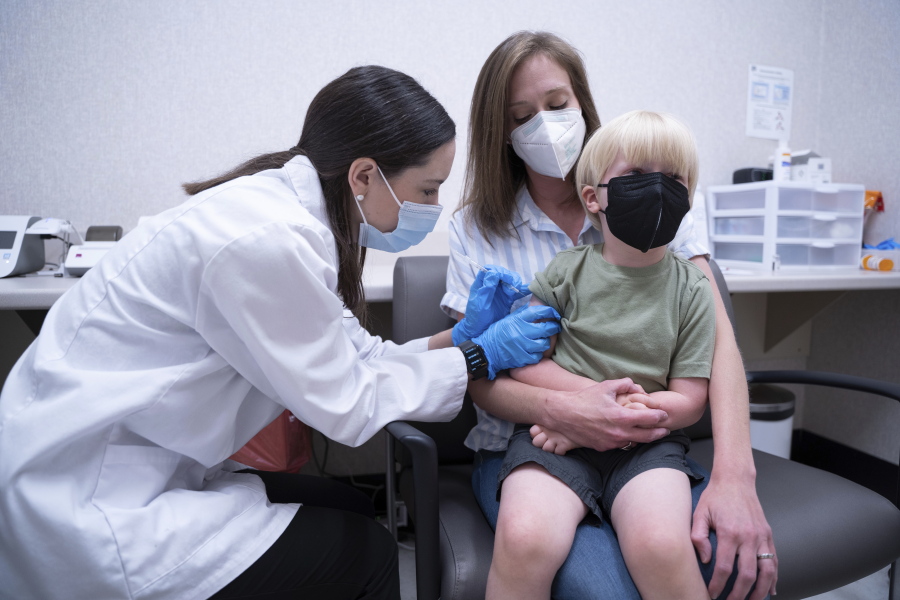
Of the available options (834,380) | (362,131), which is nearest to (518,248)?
(362,131)

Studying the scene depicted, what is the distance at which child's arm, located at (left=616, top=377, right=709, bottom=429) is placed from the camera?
1.03m

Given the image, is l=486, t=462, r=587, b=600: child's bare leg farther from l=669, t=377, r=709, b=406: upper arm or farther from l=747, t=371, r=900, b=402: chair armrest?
l=747, t=371, r=900, b=402: chair armrest

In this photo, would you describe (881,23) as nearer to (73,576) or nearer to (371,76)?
(371,76)

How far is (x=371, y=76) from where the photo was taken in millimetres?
1068

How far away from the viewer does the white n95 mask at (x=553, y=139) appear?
1260 mm

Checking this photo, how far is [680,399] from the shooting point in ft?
3.43

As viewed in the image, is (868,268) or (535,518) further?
(868,268)

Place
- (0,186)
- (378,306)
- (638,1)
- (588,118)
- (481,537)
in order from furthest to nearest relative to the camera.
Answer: (638,1) → (378,306) → (0,186) → (588,118) → (481,537)

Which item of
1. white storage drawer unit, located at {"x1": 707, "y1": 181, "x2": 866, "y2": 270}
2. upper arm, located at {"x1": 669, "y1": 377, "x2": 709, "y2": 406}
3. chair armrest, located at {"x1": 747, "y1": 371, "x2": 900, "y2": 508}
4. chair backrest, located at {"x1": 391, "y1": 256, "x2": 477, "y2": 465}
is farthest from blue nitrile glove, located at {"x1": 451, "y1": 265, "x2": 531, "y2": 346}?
white storage drawer unit, located at {"x1": 707, "y1": 181, "x2": 866, "y2": 270}

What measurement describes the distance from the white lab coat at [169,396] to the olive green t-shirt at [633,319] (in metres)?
0.44

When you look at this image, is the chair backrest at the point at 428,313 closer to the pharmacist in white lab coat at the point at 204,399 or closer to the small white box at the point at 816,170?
the pharmacist in white lab coat at the point at 204,399

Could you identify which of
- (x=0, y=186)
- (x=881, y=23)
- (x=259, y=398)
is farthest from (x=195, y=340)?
(x=881, y=23)

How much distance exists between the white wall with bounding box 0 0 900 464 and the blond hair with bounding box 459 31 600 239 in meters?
0.82

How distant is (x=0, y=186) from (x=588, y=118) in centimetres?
186
